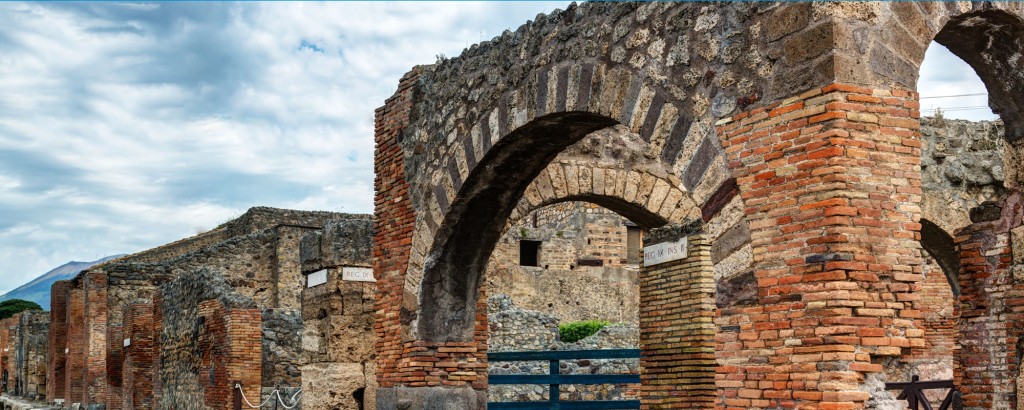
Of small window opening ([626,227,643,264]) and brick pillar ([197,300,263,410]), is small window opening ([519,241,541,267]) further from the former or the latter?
brick pillar ([197,300,263,410])

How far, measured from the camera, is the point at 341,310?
1071cm

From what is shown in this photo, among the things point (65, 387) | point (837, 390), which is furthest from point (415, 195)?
point (65, 387)

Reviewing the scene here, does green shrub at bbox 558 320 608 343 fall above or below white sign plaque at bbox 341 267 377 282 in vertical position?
below

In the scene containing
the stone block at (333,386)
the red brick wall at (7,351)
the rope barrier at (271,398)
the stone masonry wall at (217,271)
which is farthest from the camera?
the red brick wall at (7,351)

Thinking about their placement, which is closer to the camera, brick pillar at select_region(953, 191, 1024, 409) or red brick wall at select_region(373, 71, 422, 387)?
brick pillar at select_region(953, 191, 1024, 409)

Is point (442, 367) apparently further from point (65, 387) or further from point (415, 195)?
point (65, 387)

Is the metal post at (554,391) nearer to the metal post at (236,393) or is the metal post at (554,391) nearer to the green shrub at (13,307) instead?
the metal post at (236,393)

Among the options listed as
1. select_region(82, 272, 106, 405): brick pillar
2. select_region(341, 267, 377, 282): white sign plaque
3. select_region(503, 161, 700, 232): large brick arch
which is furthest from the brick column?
select_region(341, 267, 377, 282): white sign plaque

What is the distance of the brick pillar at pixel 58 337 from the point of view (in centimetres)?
2773

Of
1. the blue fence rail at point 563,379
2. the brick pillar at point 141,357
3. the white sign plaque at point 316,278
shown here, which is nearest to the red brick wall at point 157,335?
the brick pillar at point 141,357

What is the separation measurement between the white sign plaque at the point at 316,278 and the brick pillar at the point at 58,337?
18.8 m

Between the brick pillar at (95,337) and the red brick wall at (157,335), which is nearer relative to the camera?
the red brick wall at (157,335)

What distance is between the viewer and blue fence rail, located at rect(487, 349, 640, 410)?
525 inches

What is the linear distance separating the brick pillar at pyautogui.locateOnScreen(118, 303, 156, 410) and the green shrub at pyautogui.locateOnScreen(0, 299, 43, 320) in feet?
112
